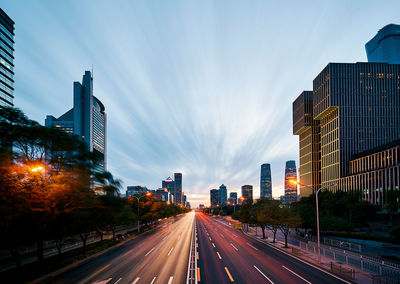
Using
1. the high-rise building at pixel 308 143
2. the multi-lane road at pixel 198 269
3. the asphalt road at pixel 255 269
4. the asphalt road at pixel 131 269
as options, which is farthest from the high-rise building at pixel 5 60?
the high-rise building at pixel 308 143

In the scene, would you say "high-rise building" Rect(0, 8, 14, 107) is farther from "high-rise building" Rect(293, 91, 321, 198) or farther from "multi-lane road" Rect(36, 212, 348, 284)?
"high-rise building" Rect(293, 91, 321, 198)

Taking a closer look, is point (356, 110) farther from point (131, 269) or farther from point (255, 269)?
point (131, 269)

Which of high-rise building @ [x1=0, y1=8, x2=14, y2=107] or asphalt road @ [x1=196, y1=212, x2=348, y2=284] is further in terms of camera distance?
high-rise building @ [x1=0, y1=8, x2=14, y2=107]

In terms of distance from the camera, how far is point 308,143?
464 feet

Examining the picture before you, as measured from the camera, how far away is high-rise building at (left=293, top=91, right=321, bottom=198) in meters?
136

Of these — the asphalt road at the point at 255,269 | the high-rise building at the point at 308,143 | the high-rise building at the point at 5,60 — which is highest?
the high-rise building at the point at 5,60

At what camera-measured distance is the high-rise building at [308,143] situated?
135500 mm

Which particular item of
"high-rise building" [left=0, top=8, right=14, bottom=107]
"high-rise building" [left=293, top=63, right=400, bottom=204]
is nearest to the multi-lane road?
"high-rise building" [left=0, top=8, right=14, bottom=107]

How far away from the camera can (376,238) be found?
39.0 metres

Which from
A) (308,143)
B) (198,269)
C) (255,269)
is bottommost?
(255,269)

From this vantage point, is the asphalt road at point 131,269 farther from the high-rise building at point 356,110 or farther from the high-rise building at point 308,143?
the high-rise building at point 308,143

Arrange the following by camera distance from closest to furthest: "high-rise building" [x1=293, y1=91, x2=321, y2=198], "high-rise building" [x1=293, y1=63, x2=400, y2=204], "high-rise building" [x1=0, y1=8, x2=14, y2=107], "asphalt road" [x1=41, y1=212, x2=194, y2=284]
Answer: "asphalt road" [x1=41, y1=212, x2=194, y2=284] → "high-rise building" [x1=0, y1=8, x2=14, y2=107] → "high-rise building" [x1=293, y1=63, x2=400, y2=204] → "high-rise building" [x1=293, y1=91, x2=321, y2=198]

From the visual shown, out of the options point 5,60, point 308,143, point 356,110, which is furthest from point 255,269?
point 308,143

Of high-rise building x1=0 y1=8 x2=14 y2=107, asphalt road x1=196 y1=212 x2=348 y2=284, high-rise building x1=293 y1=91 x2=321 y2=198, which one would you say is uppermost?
high-rise building x1=0 y1=8 x2=14 y2=107
